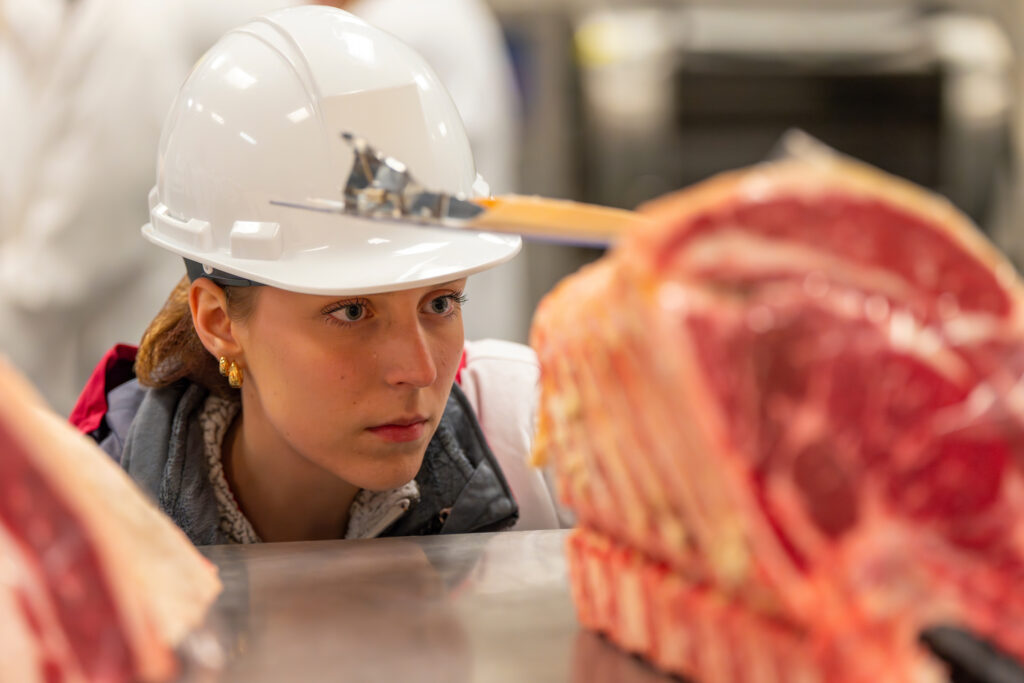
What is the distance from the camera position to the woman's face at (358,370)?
1107mm

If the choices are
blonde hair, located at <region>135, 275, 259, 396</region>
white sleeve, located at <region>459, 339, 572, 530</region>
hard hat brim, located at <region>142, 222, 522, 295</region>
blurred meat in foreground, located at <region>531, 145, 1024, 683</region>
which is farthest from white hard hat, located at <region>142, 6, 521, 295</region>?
blurred meat in foreground, located at <region>531, 145, 1024, 683</region>

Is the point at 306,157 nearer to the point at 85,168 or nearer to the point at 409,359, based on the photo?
the point at 409,359

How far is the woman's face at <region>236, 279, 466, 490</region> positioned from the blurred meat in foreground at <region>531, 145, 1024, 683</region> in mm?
547

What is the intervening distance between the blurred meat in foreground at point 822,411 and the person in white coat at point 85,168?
173 cm

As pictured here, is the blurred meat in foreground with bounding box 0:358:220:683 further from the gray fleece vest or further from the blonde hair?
the blonde hair

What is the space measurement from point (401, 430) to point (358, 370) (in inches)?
3.8

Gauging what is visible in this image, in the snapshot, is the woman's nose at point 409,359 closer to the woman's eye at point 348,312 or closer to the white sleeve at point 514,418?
the woman's eye at point 348,312

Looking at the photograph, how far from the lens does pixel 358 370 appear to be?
43.7 inches

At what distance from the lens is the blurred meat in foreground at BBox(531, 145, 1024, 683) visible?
499mm

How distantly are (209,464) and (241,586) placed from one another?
0.61 metres

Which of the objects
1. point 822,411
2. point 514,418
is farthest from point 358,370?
point 822,411

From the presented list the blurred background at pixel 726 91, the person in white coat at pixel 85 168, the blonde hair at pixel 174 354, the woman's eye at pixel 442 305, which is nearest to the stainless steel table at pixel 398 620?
the woman's eye at pixel 442 305

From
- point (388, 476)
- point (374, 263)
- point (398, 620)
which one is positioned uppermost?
point (374, 263)

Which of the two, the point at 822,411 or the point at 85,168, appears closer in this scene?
the point at 822,411
